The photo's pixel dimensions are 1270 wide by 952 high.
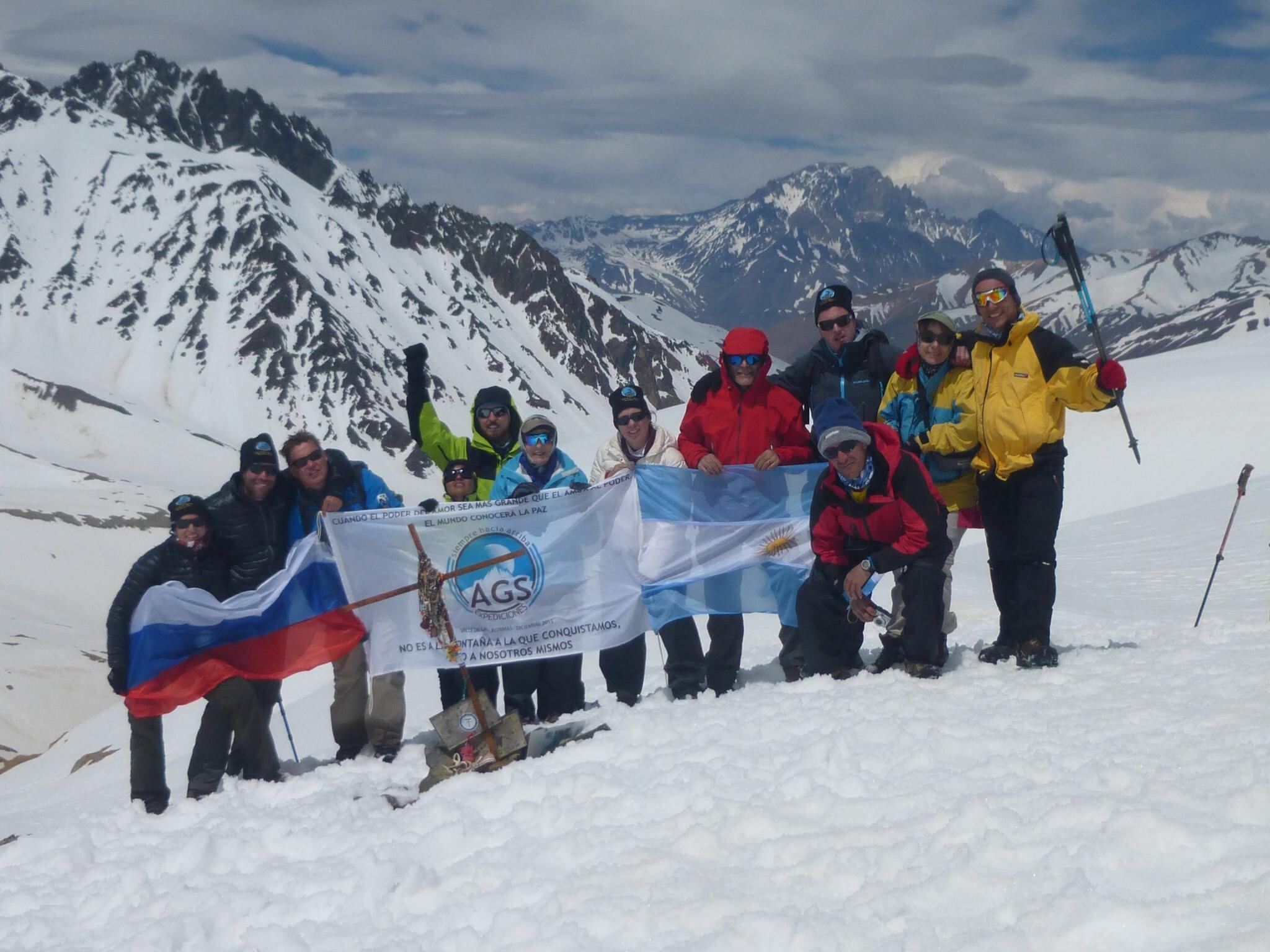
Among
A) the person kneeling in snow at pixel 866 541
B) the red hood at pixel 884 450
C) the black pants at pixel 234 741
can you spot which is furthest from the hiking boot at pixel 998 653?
the black pants at pixel 234 741

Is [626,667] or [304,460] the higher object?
[304,460]

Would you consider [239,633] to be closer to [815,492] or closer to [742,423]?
[742,423]

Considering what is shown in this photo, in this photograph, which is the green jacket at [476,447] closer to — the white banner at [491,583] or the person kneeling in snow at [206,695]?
the white banner at [491,583]

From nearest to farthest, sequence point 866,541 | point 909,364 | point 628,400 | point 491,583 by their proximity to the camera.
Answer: point 866,541 < point 909,364 < point 628,400 < point 491,583

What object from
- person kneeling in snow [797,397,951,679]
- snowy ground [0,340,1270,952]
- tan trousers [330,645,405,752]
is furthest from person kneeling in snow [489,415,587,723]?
person kneeling in snow [797,397,951,679]

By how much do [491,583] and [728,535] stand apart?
7.50ft

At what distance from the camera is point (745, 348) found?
9.29 m

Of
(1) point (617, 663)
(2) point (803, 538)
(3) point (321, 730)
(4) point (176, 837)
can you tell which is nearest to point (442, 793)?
(4) point (176, 837)

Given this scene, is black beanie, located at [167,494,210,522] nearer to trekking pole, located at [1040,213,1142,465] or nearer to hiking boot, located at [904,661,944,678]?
hiking boot, located at [904,661,944,678]

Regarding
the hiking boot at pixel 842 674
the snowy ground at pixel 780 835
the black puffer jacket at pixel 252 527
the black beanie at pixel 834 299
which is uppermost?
the black beanie at pixel 834 299

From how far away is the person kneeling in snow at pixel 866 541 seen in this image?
8.39 meters

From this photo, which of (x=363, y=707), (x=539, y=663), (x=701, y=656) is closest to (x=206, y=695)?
(x=363, y=707)

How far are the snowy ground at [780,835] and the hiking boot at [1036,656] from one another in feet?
0.35

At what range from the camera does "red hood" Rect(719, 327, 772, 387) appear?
9.30m
